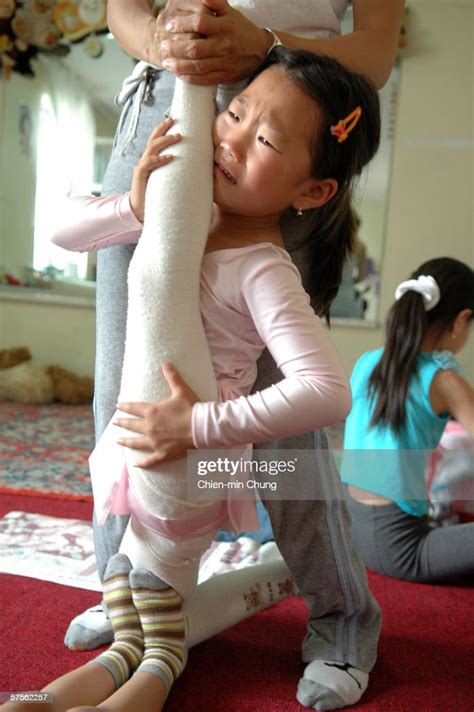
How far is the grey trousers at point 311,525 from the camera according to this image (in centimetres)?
106

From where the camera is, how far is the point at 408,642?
126cm

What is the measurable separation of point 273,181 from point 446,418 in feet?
3.22

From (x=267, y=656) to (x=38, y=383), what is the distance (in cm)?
266

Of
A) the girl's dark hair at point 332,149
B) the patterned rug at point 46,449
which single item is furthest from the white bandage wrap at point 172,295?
the patterned rug at point 46,449

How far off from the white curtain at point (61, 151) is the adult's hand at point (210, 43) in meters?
3.22

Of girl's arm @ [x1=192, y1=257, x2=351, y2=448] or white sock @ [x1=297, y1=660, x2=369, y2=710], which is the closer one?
girl's arm @ [x1=192, y1=257, x2=351, y2=448]

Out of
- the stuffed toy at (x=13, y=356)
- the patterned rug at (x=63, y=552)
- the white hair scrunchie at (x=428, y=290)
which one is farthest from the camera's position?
the stuffed toy at (x=13, y=356)

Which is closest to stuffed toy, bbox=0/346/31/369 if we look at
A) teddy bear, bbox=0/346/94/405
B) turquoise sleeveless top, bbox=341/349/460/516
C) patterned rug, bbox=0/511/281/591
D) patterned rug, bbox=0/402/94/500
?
teddy bear, bbox=0/346/94/405

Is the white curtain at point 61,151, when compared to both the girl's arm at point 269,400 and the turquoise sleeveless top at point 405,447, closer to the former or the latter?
the turquoise sleeveless top at point 405,447

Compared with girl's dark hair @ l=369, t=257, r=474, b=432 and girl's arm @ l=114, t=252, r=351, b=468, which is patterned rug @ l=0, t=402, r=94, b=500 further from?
A: girl's arm @ l=114, t=252, r=351, b=468

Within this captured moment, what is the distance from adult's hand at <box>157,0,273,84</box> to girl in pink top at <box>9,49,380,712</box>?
29 mm

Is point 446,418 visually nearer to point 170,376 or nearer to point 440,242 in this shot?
point 170,376

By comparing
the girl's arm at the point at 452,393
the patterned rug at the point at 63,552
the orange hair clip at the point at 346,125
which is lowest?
the patterned rug at the point at 63,552

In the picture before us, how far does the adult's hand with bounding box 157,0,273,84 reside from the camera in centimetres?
85
